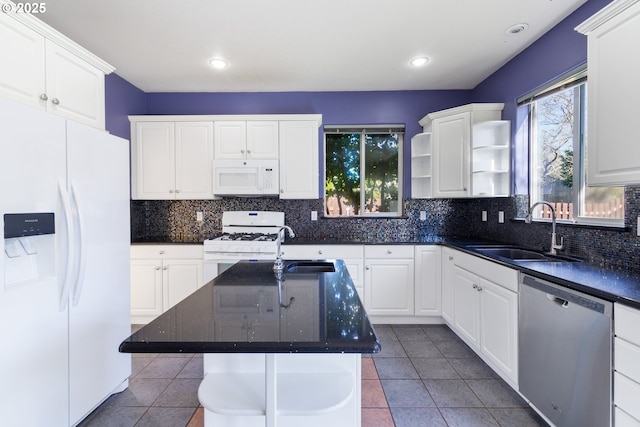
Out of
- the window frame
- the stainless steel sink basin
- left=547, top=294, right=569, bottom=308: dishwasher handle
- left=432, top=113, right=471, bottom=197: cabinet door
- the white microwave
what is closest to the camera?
left=547, top=294, right=569, bottom=308: dishwasher handle

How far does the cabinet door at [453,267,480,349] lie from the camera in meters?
2.42

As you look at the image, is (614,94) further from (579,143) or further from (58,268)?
(58,268)

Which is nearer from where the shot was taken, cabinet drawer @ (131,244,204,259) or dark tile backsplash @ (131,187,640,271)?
cabinet drawer @ (131,244,204,259)

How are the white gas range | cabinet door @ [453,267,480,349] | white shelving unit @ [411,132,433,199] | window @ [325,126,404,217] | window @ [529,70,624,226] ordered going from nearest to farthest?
window @ [529,70,624,226]
cabinet door @ [453,267,480,349]
the white gas range
white shelving unit @ [411,132,433,199]
window @ [325,126,404,217]

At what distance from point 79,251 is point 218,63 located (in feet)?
6.87

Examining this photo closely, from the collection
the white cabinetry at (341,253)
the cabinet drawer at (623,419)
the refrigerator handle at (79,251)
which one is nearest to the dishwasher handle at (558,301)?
the cabinet drawer at (623,419)

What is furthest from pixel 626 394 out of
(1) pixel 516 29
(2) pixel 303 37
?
(2) pixel 303 37

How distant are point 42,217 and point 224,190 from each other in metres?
1.93

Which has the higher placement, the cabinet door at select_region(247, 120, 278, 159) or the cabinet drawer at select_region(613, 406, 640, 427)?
the cabinet door at select_region(247, 120, 278, 159)

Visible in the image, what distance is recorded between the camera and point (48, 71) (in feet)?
5.38

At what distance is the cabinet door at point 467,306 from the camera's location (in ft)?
7.93

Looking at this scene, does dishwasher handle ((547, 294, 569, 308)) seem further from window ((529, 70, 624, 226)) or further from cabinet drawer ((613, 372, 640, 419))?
window ((529, 70, 624, 226))

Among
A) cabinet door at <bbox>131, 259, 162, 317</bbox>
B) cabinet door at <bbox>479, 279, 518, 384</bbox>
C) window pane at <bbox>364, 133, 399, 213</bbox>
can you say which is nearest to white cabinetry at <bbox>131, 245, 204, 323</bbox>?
cabinet door at <bbox>131, 259, 162, 317</bbox>

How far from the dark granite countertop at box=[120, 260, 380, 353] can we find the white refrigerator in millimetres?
797
